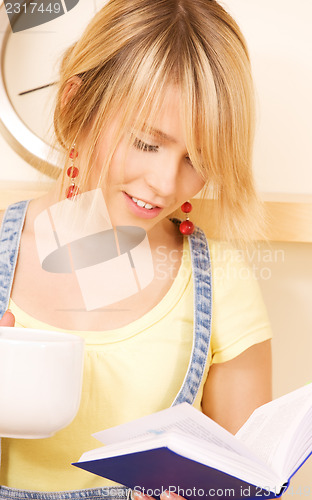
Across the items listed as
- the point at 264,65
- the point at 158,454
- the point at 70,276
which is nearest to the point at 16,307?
the point at 70,276

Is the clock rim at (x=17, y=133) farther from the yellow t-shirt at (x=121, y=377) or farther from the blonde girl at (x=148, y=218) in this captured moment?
the yellow t-shirt at (x=121, y=377)

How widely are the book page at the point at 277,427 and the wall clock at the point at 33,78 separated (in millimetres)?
548

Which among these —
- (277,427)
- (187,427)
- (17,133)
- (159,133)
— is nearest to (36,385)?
(187,427)

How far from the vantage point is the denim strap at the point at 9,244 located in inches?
32.5

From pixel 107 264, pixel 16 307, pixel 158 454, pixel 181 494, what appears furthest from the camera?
pixel 107 264

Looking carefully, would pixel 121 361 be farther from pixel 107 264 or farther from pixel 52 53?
pixel 52 53

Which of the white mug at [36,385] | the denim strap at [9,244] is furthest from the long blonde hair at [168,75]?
the white mug at [36,385]

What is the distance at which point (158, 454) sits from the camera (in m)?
0.52

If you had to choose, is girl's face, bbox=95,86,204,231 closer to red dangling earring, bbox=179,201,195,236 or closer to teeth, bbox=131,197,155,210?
teeth, bbox=131,197,155,210

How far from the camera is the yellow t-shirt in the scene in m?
0.82

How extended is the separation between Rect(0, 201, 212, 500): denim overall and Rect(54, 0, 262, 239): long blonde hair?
0.14m

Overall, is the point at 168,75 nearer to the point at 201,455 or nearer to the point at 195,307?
the point at 195,307

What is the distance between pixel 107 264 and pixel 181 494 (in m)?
0.40

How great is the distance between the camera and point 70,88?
0.84 m
